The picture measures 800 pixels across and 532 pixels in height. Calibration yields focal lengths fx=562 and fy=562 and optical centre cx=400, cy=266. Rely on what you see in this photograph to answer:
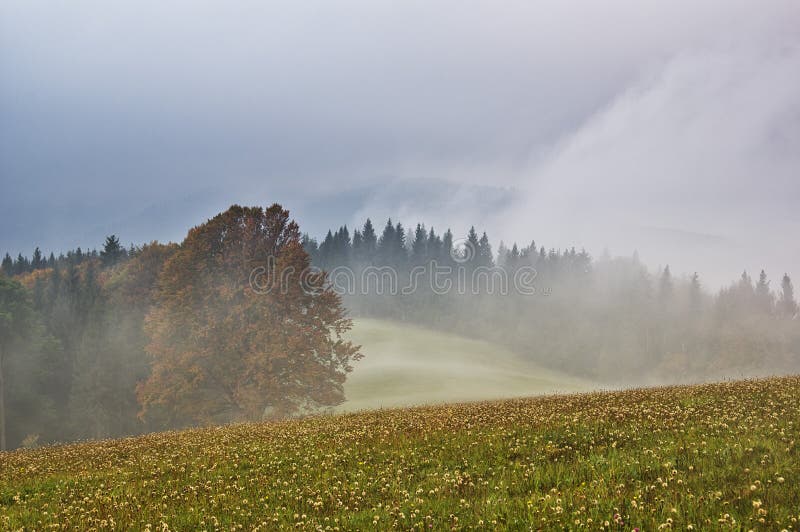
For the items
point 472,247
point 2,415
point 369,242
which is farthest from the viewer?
point 369,242

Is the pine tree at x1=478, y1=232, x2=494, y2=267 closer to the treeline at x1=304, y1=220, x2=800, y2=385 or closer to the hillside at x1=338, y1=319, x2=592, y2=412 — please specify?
the treeline at x1=304, y1=220, x2=800, y2=385

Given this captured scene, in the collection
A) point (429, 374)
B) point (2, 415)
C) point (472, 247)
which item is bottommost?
point (2, 415)

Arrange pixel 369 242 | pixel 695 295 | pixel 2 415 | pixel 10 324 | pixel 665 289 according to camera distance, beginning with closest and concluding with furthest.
Result: pixel 2 415
pixel 10 324
pixel 695 295
pixel 665 289
pixel 369 242

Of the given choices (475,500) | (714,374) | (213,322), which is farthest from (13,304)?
(714,374)

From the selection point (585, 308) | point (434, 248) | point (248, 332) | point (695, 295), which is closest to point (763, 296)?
point (695, 295)

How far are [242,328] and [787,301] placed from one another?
155 meters

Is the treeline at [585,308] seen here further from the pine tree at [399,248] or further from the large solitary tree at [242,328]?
the large solitary tree at [242,328]

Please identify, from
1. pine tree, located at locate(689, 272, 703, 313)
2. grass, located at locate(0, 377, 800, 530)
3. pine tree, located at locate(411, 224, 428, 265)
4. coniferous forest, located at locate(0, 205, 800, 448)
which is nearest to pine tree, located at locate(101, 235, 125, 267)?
coniferous forest, located at locate(0, 205, 800, 448)

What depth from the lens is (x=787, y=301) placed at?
5709 inches

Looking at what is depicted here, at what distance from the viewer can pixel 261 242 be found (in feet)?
126

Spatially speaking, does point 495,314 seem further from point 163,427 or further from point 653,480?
point 653,480

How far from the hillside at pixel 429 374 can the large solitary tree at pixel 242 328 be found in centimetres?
1020

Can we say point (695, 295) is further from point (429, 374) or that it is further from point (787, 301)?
point (429, 374)

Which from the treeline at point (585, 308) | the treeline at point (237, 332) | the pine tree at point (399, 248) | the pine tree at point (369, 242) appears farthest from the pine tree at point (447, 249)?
the treeline at point (237, 332)
